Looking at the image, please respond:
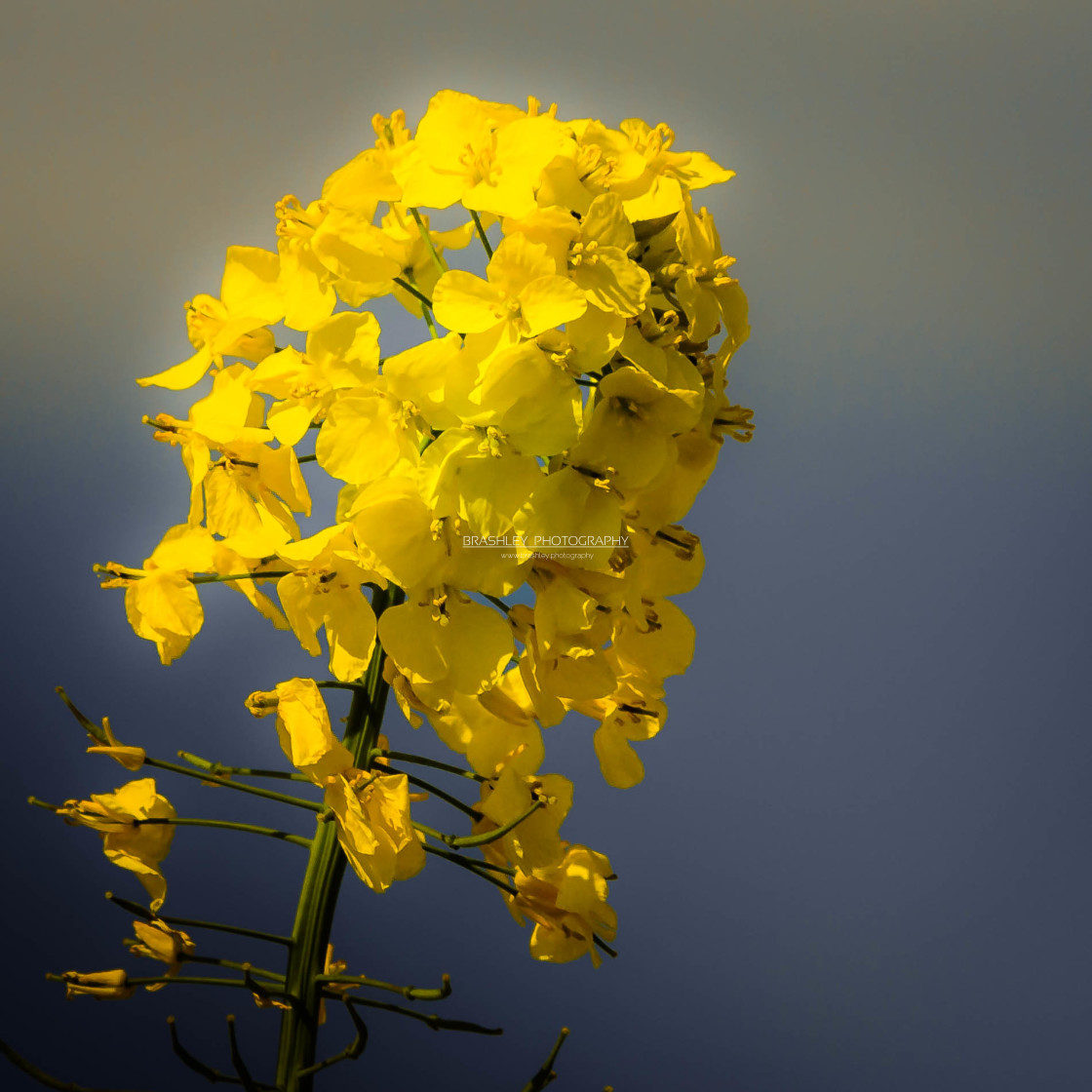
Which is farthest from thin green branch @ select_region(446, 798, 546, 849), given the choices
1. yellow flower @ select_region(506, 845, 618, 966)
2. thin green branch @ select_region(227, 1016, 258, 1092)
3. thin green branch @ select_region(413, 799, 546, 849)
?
thin green branch @ select_region(227, 1016, 258, 1092)

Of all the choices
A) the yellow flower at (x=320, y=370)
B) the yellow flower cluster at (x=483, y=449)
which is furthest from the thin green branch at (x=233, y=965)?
the yellow flower at (x=320, y=370)

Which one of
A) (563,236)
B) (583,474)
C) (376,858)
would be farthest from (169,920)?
(563,236)

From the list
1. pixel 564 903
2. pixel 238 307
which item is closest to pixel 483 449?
pixel 238 307

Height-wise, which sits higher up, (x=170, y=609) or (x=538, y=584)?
(x=538, y=584)

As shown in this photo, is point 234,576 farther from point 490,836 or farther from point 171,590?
point 490,836

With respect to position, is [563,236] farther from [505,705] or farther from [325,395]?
[505,705]

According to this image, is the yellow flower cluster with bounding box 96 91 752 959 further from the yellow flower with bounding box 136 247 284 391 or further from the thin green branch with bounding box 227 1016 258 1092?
the thin green branch with bounding box 227 1016 258 1092

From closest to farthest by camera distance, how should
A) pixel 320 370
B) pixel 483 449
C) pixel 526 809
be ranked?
pixel 483 449, pixel 320 370, pixel 526 809
